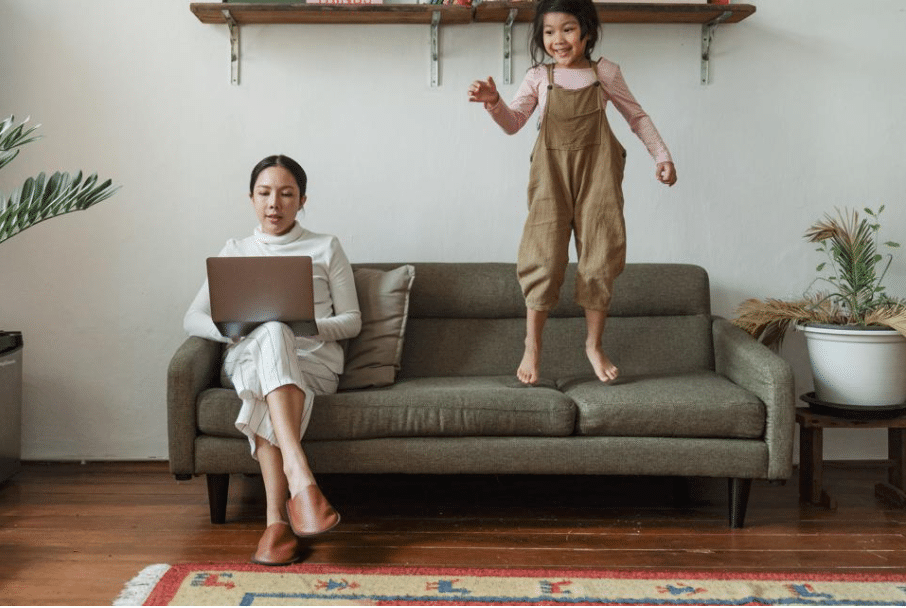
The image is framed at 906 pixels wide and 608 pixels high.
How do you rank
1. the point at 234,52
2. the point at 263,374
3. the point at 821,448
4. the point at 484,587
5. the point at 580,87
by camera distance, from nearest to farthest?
the point at 484,587, the point at 263,374, the point at 580,87, the point at 821,448, the point at 234,52

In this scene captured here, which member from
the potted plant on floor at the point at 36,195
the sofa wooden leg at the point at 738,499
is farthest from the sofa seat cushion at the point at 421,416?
the potted plant on floor at the point at 36,195

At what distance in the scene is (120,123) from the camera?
3127 millimetres

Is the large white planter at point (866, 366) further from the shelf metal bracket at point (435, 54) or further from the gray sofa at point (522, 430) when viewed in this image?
the shelf metal bracket at point (435, 54)

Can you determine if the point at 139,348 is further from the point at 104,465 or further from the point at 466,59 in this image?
the point at 466,59

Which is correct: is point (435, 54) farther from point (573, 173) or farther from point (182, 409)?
point (182, 409)

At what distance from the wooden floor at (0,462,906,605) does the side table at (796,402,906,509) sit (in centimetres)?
5

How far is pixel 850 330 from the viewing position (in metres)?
2.66

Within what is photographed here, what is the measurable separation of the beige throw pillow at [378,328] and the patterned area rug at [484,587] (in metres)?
0.68

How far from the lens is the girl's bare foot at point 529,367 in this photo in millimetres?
2623

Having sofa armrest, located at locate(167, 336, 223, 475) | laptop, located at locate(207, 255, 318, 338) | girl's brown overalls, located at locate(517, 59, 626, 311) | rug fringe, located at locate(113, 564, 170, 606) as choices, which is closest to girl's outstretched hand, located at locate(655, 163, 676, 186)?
girl's brown overalls, located at locate(517, 59, 626, 311)

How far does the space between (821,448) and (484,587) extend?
130 cm

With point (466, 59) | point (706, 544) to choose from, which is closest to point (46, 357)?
point (466, 59)

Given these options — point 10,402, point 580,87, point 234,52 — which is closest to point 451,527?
point 580,87

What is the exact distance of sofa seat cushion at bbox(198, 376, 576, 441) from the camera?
2.38m
